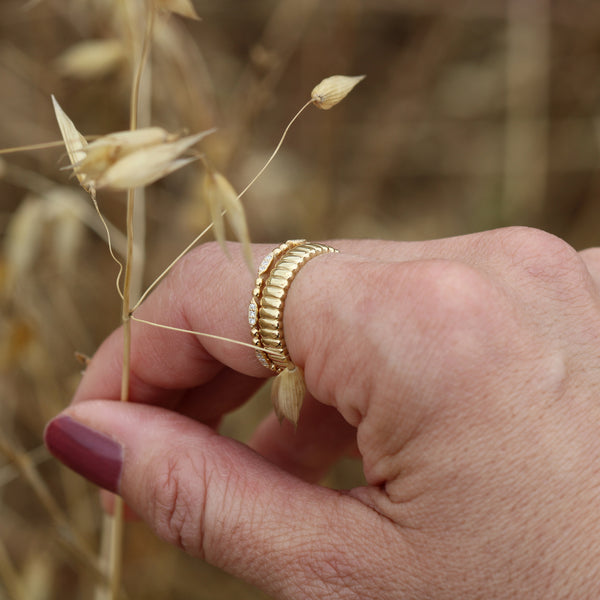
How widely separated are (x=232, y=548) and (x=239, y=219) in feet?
1.37

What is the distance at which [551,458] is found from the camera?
2.20 ft

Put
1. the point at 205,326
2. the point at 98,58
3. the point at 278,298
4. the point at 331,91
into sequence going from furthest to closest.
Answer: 1. the point at 98,58
2. the point at 205,326
3. the point at 278,298
4. the point at 331,91

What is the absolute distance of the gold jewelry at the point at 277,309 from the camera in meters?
0.74

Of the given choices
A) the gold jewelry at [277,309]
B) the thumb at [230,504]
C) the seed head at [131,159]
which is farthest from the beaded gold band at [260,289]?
the seed head at [131,159]

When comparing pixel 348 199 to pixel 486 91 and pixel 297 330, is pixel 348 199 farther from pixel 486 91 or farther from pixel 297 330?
pixel 297 330

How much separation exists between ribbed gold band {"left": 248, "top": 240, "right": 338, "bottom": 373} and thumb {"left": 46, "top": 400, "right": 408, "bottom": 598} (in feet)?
0.43

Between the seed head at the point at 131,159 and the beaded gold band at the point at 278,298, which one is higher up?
the seed head at the point at 131,159

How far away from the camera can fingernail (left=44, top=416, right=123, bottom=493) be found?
861 millimetres

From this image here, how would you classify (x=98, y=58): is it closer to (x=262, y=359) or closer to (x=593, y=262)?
(x=262, y=359)

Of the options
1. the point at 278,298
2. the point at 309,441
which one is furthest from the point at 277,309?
the point at 309,441

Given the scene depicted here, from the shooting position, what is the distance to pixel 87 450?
881mm

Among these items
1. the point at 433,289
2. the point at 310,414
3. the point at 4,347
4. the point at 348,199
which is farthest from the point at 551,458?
the point at 348,199

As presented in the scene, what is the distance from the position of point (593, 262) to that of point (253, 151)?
1252mm

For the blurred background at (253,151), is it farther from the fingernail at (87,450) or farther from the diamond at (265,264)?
the diamond at (265,264)
